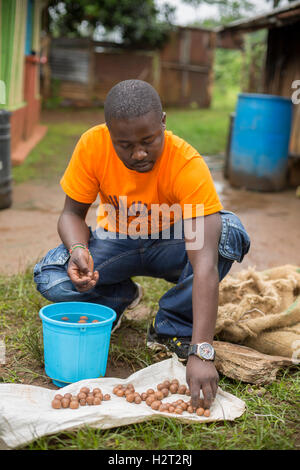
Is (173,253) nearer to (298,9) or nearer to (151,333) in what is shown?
(151,333)

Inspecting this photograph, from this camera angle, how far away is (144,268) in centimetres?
261

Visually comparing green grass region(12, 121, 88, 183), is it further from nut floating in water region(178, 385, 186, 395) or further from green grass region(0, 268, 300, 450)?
nut floating in water region(178, 385, 186, 395)

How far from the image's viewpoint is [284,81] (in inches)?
301

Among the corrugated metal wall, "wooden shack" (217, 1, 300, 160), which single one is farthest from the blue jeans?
the corrugated metal wall

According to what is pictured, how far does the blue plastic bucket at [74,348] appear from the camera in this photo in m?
2.07

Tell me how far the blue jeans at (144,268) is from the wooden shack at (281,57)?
5046 mm

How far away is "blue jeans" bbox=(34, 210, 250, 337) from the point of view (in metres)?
2.40

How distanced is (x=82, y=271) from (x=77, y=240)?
0.19m

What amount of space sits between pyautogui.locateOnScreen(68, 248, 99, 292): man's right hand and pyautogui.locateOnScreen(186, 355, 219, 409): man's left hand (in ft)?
1.76

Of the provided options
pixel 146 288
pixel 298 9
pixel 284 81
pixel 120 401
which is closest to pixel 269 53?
pixel 284 81

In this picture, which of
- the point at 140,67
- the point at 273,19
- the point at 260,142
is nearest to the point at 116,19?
the point at 140,67

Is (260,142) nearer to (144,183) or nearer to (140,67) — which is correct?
(144,183)

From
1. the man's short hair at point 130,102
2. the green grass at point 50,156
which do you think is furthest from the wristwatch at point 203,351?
the green grass at point 50,156

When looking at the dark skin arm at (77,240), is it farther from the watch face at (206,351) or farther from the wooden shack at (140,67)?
the wooden shack at (140,67)
